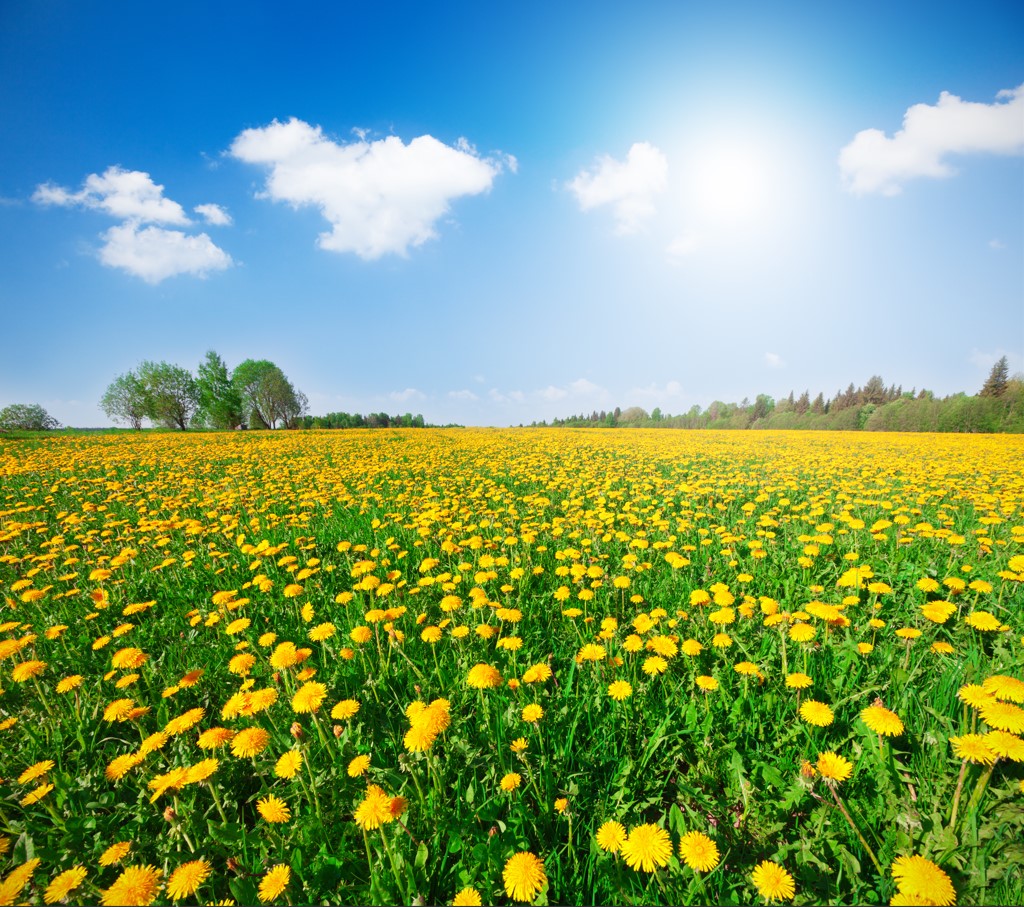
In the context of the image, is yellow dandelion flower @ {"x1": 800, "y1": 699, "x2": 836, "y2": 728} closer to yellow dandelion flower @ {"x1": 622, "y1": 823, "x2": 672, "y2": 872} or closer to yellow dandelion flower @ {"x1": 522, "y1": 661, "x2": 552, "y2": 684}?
yellow dandelion flower @ {"x1": 622, "y1": 823, "x2": 672, "y2": 872}

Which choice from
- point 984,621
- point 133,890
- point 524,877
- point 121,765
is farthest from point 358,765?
point 984,621

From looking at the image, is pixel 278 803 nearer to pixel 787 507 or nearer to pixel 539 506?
pixel 539 506

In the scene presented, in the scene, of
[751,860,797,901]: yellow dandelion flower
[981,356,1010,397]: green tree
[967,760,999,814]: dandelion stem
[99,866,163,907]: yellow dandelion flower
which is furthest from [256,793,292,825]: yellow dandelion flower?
[981,356,1010,397]: green tree

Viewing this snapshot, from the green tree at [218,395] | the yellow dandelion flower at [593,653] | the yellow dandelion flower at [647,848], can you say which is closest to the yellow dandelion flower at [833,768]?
the yellow dandelion flower at [647,848]

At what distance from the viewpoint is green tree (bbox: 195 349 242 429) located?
55844 millimetres

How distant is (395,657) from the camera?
9.31 ft

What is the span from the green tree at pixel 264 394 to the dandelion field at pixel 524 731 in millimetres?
62484

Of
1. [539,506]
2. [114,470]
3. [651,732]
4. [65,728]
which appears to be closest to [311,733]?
[65,728]

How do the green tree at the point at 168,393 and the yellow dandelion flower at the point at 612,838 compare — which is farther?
the green tree at the point at 168,393

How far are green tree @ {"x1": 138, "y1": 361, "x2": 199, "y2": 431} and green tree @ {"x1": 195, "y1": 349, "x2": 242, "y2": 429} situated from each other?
2.31m

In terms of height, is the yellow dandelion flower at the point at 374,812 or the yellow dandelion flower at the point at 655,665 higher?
the yellow dandelion flower at the point at 655,665

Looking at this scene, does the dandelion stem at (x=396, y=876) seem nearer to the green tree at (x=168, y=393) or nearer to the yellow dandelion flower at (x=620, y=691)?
the yellow dandelion flower at (x=620, y=691)

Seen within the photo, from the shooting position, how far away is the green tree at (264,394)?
59.3 meters

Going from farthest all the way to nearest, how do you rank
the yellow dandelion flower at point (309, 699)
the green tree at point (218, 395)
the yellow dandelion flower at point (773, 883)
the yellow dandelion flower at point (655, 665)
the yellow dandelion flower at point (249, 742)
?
the green tree at point (218, 395), the yellow dandelion flower at point (655, 665), the yellow dandelion flower at point (309, 699), the yellow dandelion flower at point (249, 742), the yellow dandelion flower at point (773, 883)
